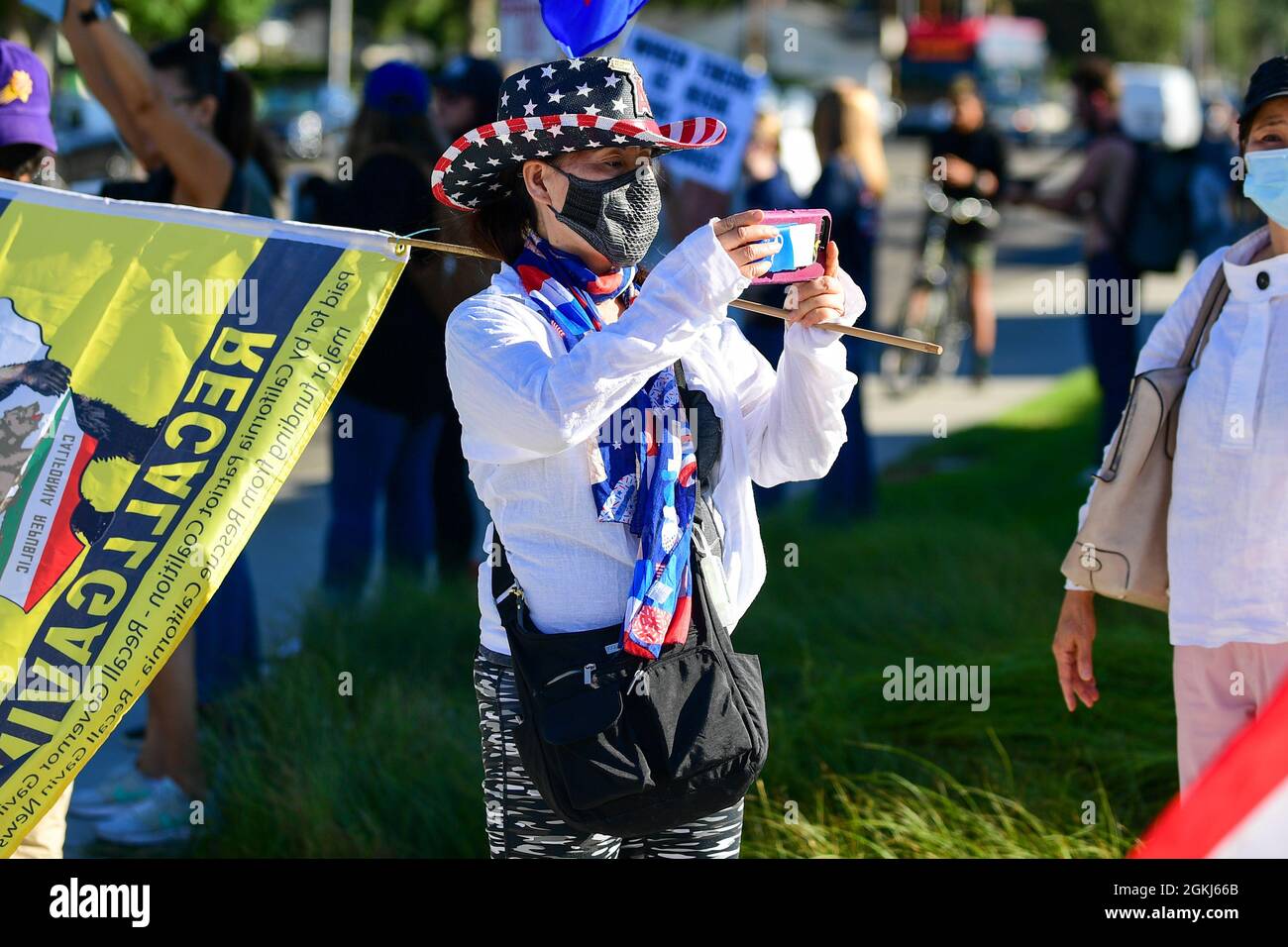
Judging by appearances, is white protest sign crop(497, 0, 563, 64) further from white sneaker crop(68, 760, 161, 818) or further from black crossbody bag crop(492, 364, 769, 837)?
black crossbody bag crop(492, 364, 769, 837)

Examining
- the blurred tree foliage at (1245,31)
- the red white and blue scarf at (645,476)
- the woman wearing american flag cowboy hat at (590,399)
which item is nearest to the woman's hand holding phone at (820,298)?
the woman wearing american flag cowboy hat at (590,399)

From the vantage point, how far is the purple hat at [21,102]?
4.02 metres

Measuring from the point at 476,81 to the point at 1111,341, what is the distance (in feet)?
12.3

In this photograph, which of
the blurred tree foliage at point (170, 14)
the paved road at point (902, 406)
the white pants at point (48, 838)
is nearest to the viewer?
the white pants at point (48, 838)

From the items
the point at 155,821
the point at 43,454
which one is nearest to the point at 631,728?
the point at 43,454

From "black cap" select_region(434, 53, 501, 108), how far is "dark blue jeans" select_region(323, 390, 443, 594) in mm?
1285

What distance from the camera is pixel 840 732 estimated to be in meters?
4.79

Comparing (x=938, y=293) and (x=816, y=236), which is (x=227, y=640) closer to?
(x=816, y=236)

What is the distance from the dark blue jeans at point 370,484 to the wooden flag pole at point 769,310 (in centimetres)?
297

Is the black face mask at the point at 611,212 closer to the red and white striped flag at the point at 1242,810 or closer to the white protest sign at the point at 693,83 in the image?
the red and white striped flag at the point at 1242,810
